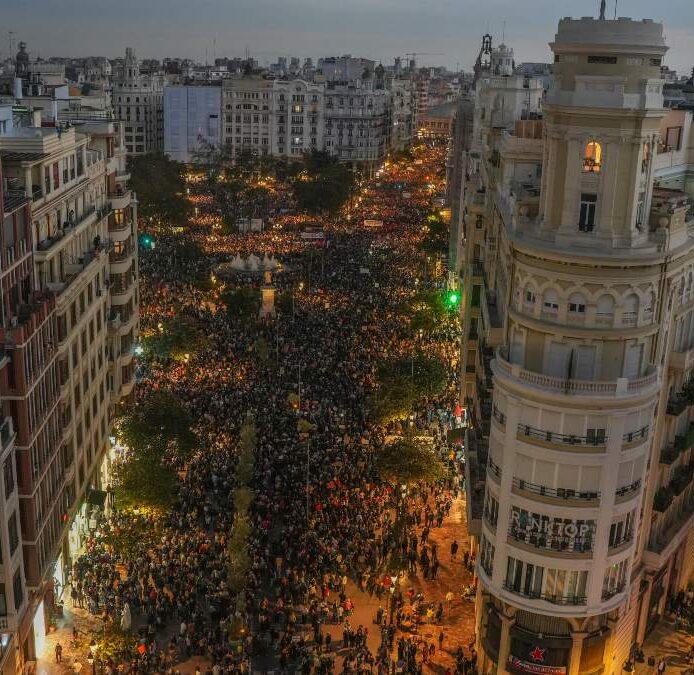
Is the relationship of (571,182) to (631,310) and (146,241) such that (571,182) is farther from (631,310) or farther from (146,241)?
(146,241)

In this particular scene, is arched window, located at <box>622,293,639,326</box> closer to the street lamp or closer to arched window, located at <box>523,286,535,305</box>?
arched window, located at <box>523,286,535,305</box>

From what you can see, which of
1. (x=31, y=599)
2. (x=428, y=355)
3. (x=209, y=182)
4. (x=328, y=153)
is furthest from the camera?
(x=328, y=153)

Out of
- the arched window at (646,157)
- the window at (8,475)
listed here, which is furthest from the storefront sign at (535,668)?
the window at (8,475)

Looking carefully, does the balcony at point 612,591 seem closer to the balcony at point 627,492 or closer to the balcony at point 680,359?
the balcony at point 627,492

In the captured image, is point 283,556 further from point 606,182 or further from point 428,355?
point 428,355

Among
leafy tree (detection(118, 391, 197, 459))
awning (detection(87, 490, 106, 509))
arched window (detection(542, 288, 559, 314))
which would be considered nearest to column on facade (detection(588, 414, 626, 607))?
arched window (detection(542, 288, 559, 314))

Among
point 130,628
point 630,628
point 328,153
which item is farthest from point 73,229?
point 328,153
